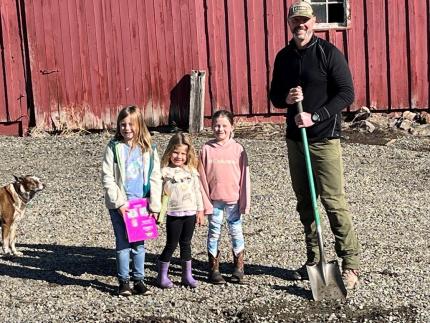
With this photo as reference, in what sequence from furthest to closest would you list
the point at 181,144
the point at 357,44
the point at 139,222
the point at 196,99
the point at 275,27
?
the point at 357,44 → the point at 275,27 → the point at 196,99 → the point at 181,144 → the point at 139,222

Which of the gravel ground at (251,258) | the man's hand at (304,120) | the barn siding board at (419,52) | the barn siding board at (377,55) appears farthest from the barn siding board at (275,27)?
the man's hand at (304,120)

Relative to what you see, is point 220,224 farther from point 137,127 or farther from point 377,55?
point 377,55

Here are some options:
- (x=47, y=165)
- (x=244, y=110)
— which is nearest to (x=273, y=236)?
(x=47, y=165)

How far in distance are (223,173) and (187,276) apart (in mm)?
824

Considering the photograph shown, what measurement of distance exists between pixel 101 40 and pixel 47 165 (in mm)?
2950

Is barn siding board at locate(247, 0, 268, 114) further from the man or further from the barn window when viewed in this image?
the man

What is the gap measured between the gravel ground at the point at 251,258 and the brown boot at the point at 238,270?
0.08m

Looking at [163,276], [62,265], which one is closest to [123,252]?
[163,276]

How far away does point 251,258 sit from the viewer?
7523mm

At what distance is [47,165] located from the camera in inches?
467

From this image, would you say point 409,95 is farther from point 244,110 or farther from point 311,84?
point 311,84

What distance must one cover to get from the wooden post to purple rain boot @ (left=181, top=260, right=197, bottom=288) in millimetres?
7384

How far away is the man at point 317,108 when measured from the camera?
6.34 metres

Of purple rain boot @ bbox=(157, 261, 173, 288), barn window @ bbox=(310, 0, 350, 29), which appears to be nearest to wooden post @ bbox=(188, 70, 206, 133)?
barn window @ bbox=(310, 0, 350, 29)
